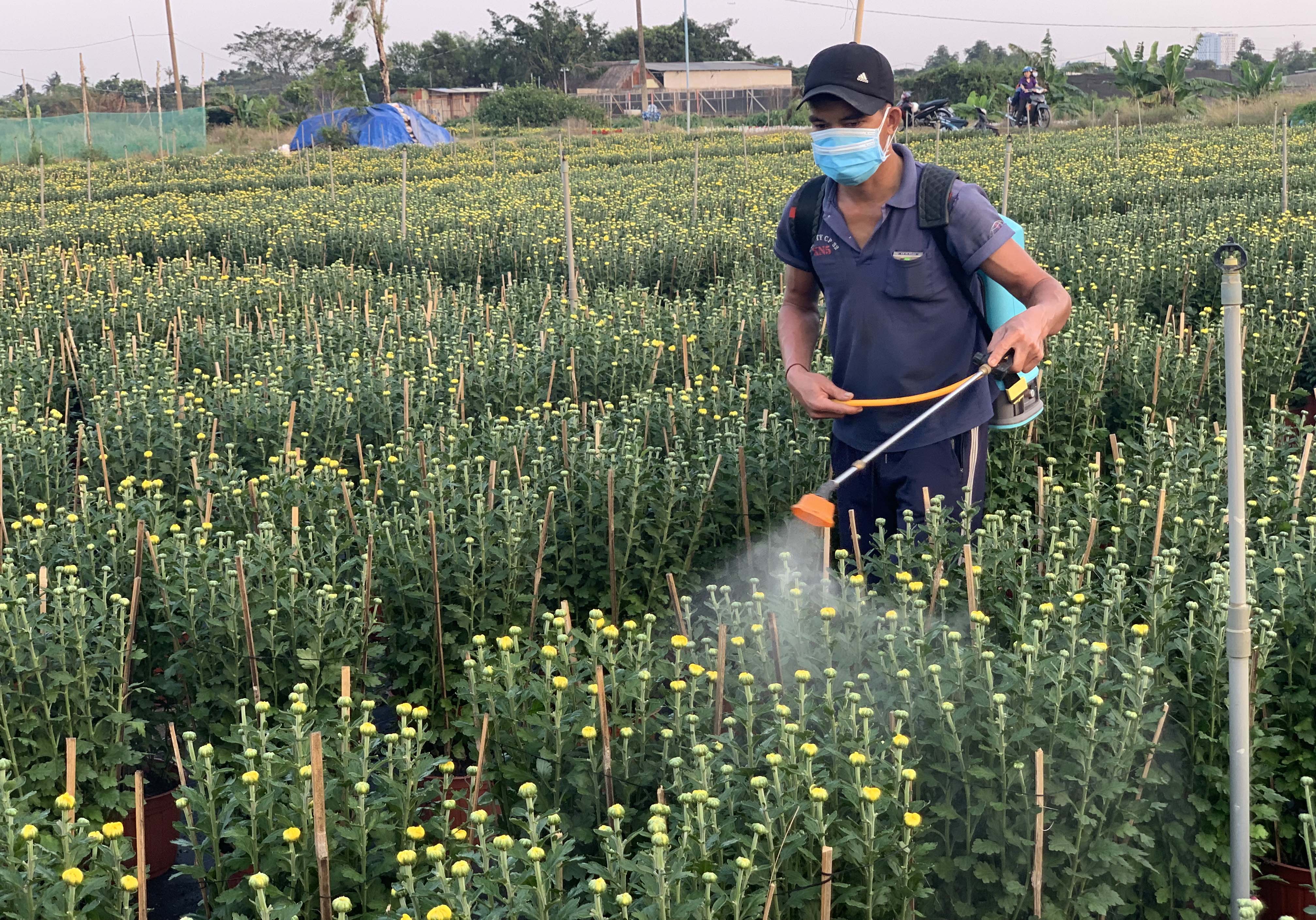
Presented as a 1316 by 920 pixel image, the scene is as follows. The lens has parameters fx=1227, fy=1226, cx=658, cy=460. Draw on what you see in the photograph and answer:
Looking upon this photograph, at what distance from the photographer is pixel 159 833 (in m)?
3.53

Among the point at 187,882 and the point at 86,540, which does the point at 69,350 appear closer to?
the point at 86,540

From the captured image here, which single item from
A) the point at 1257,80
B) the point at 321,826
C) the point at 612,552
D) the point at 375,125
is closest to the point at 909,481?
the point at 612,552

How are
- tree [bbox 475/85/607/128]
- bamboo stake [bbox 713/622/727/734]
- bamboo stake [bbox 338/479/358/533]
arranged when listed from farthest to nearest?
tree [bbox 475/85/607/128]
bamboo stake [bbox 338/479/358/533]
bamboo stake [bbox 713/622/727/734]

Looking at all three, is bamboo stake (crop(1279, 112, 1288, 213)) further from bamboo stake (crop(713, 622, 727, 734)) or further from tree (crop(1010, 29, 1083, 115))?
tree (crop(1010, 29, 1083, 115))

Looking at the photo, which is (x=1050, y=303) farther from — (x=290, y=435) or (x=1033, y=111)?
(x=1033, y=111)

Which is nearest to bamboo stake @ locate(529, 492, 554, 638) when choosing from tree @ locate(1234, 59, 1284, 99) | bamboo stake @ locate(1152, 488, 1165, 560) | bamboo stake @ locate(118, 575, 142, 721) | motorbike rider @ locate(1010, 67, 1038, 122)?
bamboo stake @ locate(118, 575, 142, 721)

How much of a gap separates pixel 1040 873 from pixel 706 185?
702 inches

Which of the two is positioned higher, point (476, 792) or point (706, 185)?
point (706, 185)

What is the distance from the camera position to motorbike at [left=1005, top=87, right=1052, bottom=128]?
32.2 metres

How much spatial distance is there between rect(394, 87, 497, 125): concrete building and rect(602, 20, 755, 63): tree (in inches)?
641

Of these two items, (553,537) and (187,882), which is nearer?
(187,882)

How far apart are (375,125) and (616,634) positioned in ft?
129

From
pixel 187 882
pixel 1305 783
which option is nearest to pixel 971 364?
pixel 1305 783

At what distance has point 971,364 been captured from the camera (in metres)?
3.62
